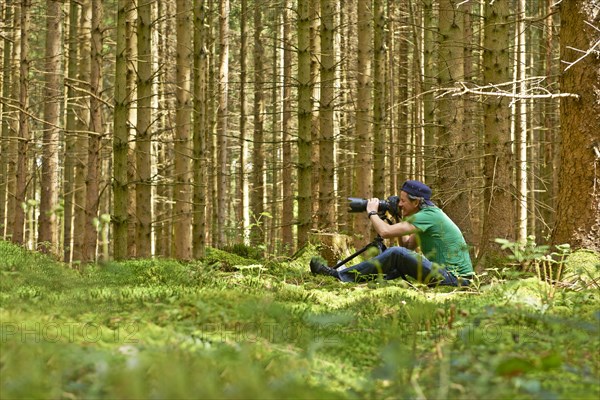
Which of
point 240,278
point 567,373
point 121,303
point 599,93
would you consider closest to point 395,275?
point 240,278

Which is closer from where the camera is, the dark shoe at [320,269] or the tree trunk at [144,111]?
the dark shoe at [320,269]

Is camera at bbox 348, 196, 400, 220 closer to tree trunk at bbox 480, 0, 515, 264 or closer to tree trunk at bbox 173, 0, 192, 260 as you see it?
tree trunk at bbox 480, 0, 515, 264

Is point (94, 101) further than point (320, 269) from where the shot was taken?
Yes

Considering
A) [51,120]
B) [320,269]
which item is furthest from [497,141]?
[51,120]

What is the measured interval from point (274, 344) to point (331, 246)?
640 centimetres

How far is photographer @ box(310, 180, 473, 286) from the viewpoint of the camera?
6.84m

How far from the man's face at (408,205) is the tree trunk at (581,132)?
5.27 ft

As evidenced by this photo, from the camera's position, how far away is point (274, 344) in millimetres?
3084

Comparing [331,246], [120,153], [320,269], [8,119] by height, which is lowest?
[320,269]

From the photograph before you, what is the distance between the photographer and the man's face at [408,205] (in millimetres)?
7320

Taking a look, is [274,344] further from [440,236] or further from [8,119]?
[8,119]

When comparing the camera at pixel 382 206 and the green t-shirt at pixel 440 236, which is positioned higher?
the camera at pixel 382 206

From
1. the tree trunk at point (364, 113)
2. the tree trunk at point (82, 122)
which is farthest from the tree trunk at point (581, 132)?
the tree trunk at point (82, 122)

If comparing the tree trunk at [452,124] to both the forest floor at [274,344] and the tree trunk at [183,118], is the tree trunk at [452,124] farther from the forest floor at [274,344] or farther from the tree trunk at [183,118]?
the forest floor at [274,344]
